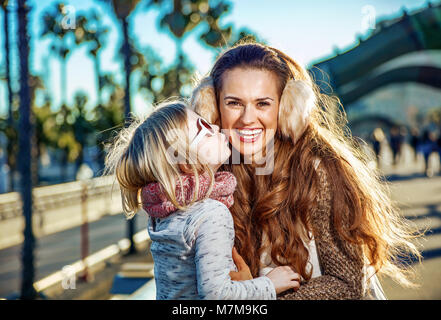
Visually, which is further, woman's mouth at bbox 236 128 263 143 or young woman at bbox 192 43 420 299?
woman's mouth at bbox 236 128 263 143

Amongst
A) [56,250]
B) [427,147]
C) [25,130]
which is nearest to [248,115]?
[25,130]

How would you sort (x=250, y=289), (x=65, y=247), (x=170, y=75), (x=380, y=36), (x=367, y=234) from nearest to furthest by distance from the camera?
(x=250, y=289)
(x=367, y=234)
(x=380, y=36)
(x=65, y=247)
(x=170, y=75)

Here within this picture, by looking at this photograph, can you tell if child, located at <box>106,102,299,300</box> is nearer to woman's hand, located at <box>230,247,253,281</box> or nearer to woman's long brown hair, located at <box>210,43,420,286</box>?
woman's hand, located at <box>230,247,253,281</box>

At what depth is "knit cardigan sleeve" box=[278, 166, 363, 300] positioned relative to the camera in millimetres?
1752

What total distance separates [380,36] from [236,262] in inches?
330

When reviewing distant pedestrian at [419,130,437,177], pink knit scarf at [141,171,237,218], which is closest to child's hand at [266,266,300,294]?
pink knit scarf at [141,171,237,218]

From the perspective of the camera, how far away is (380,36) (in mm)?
8812

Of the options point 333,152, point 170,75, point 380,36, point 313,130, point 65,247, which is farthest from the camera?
point 170,75

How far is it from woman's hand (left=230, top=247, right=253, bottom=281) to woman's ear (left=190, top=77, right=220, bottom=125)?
2.49 ft

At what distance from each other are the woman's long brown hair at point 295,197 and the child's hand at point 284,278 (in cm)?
5

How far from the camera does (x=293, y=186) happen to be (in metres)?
1.92

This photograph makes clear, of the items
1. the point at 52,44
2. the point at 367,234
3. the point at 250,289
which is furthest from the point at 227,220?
the point at 52,44

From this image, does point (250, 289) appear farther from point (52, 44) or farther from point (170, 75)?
point (52, 44)

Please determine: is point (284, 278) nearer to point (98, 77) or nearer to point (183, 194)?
point (183, 194)
